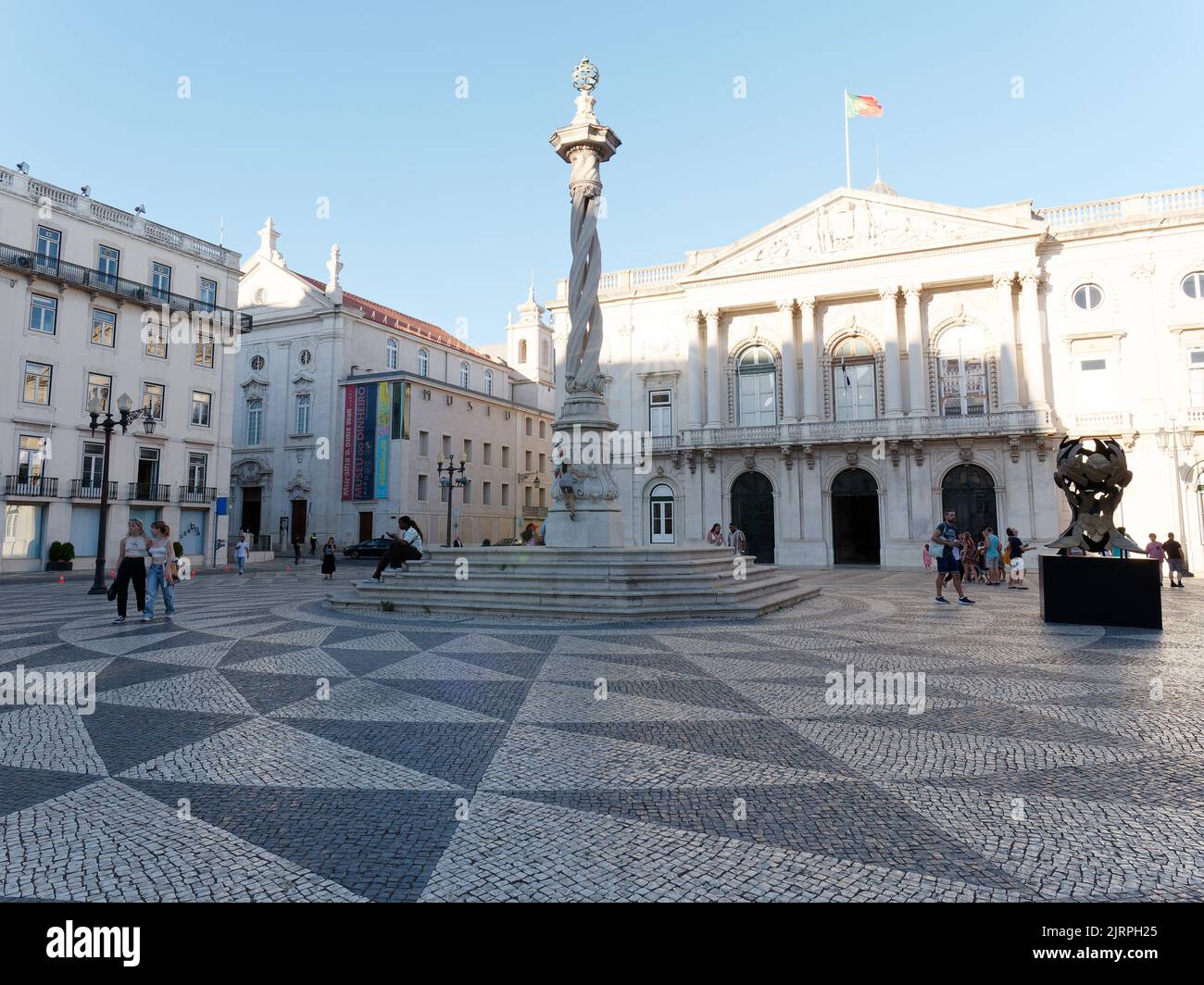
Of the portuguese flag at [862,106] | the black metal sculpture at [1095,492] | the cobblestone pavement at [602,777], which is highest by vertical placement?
the portuguese flag at [862,106]

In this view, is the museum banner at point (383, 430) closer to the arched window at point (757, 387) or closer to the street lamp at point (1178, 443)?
the arched window at point (757, 387)

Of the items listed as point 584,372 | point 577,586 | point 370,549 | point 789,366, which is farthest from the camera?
point 370,549

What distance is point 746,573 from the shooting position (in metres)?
15.4

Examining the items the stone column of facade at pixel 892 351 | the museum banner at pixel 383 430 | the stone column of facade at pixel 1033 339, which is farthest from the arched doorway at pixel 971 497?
the museum banner at pixel 383 430

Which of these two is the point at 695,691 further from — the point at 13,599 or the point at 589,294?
the point at 13,599

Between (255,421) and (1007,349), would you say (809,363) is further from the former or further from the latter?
(255,421)

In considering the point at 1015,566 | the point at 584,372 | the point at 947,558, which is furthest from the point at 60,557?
the point at 1015,566

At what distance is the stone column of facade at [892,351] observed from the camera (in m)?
32.6

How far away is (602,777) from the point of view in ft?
14.4

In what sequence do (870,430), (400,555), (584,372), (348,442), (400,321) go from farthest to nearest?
(400,321)
(348,442)
(870,430)
(584,372)
(400,555)

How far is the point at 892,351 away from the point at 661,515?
13.5 m

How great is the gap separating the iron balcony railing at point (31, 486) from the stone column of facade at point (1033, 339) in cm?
3985
